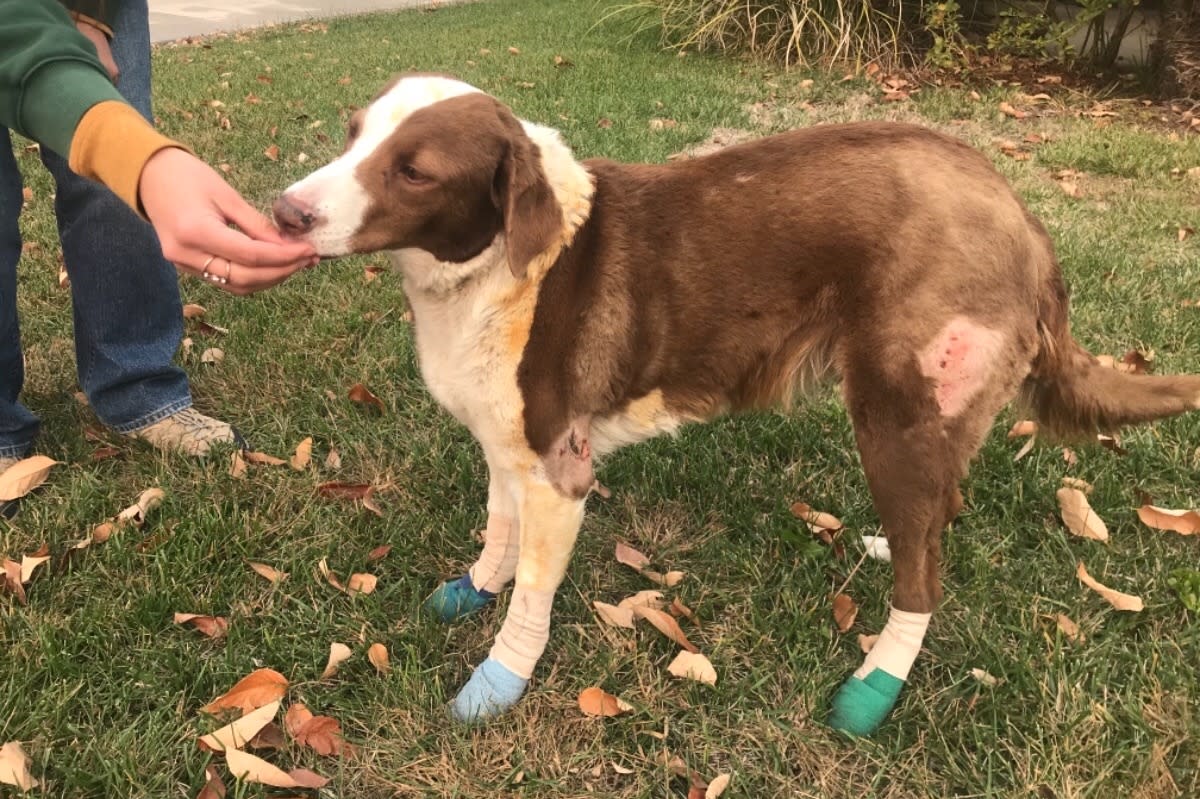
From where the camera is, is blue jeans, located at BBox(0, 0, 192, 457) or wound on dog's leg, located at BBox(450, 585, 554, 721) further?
blue jeans, located at BBox(0, 0, 192, 457)

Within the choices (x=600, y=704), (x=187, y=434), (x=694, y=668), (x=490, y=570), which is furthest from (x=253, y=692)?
(x=187, y=434)

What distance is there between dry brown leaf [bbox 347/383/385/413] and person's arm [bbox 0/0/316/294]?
1.63 meters

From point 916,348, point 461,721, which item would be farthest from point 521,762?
point 916,348

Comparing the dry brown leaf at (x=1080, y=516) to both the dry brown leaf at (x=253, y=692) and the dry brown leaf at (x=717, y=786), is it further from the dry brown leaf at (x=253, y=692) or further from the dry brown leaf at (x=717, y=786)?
the dry brown leaf at (x=253, y=692)

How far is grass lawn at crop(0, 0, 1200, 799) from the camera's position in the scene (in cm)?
206

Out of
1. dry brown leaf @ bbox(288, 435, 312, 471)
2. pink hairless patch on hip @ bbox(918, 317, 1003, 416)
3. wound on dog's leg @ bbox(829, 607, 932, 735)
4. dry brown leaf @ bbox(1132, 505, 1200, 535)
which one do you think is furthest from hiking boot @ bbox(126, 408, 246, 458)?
dry brown leaf @ bbox(1132, 505, 1200, 535)

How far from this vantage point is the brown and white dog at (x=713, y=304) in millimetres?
1977

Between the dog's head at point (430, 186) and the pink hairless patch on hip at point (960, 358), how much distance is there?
3.04 feet

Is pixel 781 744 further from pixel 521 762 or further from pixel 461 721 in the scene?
pixel 461 721

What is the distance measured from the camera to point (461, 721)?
7.17 ft

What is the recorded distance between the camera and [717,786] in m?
2.00

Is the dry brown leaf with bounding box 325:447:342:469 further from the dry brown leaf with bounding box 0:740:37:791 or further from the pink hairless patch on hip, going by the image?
the pink hairless patch on hip

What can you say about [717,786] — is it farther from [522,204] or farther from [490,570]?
[522,204]

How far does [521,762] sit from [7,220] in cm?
245
